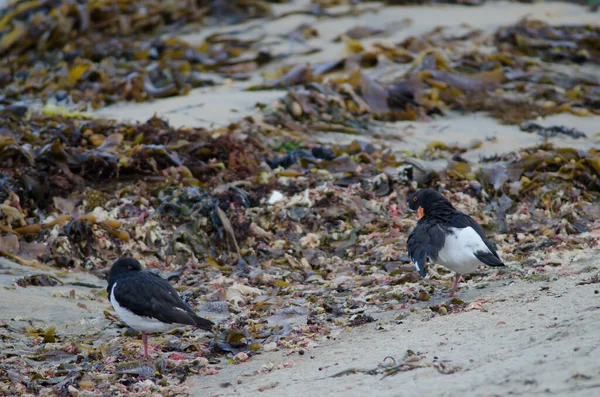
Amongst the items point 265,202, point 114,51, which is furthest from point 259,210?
point 114,51

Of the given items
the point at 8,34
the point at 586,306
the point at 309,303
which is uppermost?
the point at 586,306

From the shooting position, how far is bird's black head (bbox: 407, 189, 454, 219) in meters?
5.90

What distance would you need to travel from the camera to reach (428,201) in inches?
235

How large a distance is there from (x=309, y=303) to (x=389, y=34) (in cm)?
857

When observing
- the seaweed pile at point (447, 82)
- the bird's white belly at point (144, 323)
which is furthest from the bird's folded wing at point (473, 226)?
the seaweed pile at point (447, 82)

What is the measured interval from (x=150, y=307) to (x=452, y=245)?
199cm

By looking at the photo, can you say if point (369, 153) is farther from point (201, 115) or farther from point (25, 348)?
point (25, 348)

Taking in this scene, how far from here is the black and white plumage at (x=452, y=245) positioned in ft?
16.7

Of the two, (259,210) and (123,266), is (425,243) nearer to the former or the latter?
(123,266)

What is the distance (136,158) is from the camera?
786 cm

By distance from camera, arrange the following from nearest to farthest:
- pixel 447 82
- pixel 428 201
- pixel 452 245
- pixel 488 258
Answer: pixel 488 258 → pixel 452 245 → pixel 428 201 → pixel 447 82

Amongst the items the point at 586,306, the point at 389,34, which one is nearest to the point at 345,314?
the point at 586,306

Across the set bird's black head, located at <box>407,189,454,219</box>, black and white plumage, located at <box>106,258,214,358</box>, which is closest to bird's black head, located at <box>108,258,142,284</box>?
black and white plumage, located at <box>106,258,214,358</box>

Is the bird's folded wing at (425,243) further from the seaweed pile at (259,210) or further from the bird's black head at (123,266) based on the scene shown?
the bird's black head at (123,266)
